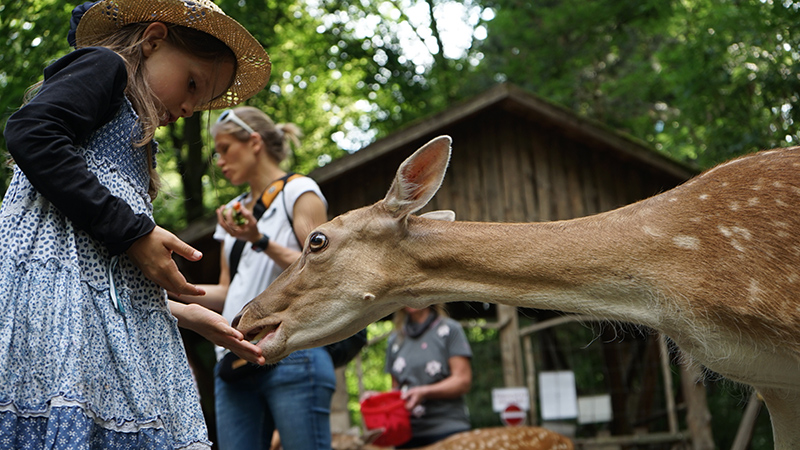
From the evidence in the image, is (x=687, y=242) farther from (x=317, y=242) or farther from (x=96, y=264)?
(x=96, y=264)

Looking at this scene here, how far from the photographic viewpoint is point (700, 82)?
10.5 metres

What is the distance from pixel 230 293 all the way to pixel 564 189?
6690 mm

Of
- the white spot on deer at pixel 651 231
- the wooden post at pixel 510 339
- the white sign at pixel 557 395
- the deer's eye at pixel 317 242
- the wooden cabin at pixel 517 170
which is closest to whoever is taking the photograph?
the white spot on deer at pixel 651 231

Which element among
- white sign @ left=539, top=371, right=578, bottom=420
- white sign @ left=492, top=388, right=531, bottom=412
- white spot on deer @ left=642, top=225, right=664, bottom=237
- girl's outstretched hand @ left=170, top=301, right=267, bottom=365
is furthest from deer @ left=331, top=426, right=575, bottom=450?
white sign @ left=539, top=371, right=578, bottom=420

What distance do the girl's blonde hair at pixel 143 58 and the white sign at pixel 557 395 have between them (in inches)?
305

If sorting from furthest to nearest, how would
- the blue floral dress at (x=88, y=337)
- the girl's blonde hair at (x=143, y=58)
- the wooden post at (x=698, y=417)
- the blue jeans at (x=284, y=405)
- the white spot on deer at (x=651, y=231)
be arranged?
the wooden post at (x=698, y=417) < the blue jeans at (x=284, y=405) < the white spot on deer at (x=651, y=231) < the girl's blonde hair at (x=143, y=58) < the blue floral dress at (x=88, y=337)

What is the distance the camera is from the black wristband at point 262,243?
138 inches

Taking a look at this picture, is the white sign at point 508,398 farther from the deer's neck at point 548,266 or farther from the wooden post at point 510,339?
the deer's neck at point 548,266

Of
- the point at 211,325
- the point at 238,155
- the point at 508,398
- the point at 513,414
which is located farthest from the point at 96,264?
the point at 513,414

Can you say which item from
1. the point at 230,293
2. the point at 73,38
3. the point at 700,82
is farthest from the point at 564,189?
the point at 73,38

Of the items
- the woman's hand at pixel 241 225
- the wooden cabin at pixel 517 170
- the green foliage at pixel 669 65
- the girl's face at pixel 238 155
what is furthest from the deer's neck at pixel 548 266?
the wooden cabin at pixel 517 170

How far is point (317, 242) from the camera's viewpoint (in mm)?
3316

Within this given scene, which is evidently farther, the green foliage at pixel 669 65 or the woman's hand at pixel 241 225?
the green foliage at pixel 669 65

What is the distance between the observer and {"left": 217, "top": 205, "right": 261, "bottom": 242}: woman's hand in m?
3.44
